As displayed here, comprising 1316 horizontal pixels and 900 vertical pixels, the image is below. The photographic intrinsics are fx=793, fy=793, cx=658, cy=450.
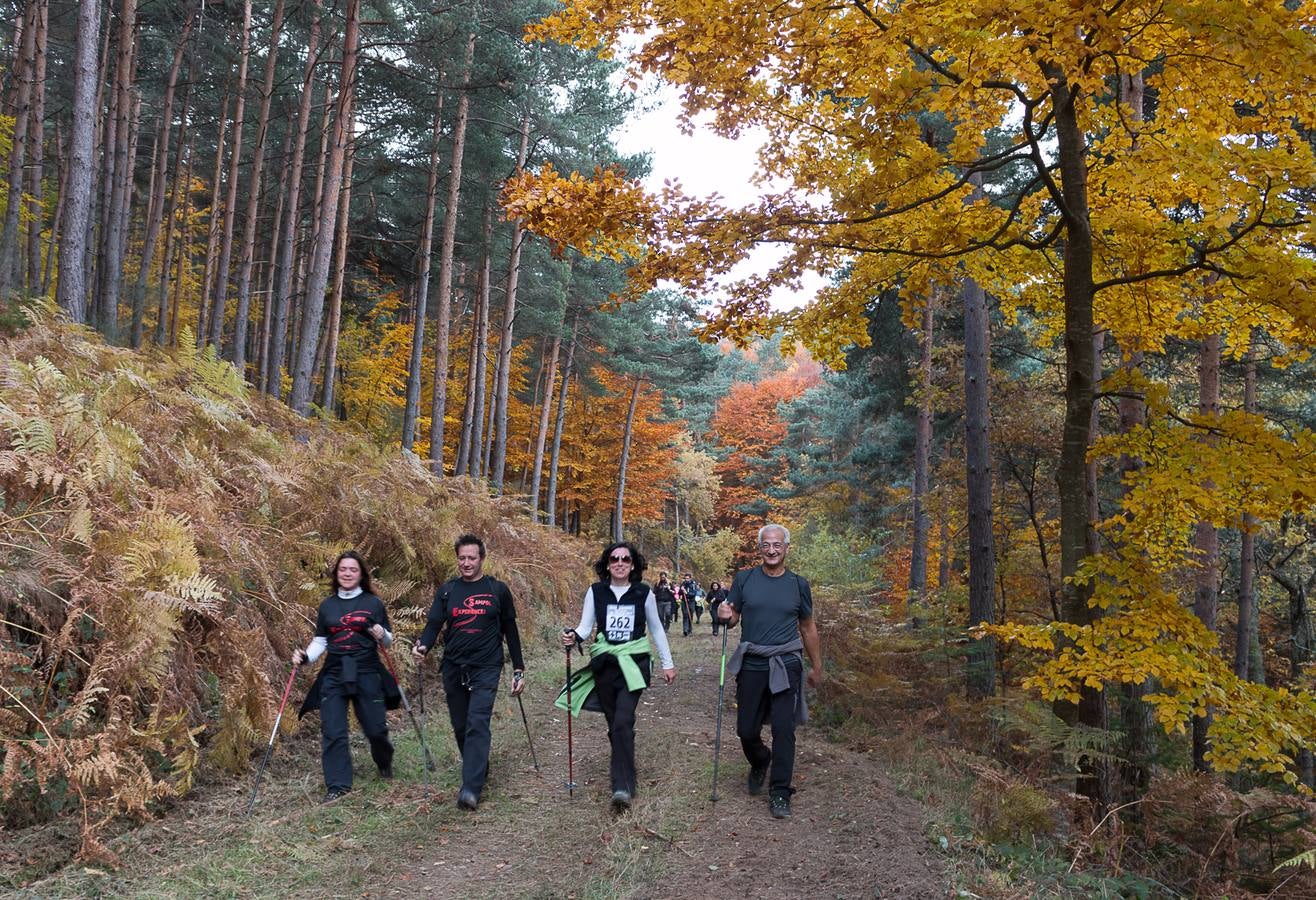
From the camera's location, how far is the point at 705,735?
8211mm

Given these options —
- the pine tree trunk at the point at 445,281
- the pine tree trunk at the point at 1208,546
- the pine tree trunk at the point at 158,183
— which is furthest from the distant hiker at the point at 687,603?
the pine tree trunk at the point at 158,183

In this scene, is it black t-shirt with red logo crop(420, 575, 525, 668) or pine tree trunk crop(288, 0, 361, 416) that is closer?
black t-shirt with red logo crop(420, 575, 525, 668)

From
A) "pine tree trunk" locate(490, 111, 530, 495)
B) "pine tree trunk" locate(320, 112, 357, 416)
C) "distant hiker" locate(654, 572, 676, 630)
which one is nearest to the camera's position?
"pine tree trunk" locate(320, 112, 357, 416)

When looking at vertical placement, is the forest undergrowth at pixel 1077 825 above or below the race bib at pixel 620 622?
below

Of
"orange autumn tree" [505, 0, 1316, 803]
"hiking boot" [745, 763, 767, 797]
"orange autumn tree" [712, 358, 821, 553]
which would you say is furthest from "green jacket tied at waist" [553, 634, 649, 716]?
"orange autumn tree" [712, 358, 821, 553]

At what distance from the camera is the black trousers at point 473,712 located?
5.80m

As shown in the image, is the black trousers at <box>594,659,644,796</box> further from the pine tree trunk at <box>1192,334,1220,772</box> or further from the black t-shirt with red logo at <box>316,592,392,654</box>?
the pine tree trunk at <box>1192,334,1220,772</box>

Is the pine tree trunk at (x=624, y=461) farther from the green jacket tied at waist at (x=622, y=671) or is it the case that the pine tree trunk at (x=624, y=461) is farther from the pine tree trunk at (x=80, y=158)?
the green jacket tied at waist at (x=622, y=671)

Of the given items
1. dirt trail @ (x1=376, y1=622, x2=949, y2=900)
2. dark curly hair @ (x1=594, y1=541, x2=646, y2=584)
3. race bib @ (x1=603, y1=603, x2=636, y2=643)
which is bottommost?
dirt trail @ (x1=376, y1=622, x2=949, y2=900)

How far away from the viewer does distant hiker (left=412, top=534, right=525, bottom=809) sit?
6008mm

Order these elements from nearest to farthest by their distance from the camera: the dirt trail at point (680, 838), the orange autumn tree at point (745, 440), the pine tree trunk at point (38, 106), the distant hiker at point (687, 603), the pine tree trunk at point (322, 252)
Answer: the dirt trail at point (680, 838)
the pine tree trunk at point (322, 252)
the pine tree trunk at point (38, 106)
the distant hiker at point (687, 603)
the orange autumn tree at point (745, 440)

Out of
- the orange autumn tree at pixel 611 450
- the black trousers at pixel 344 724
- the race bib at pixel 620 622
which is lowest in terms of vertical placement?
the black trousers at pixel 344 724

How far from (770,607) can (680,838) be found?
5.55 feet

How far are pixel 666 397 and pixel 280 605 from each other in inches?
1325
